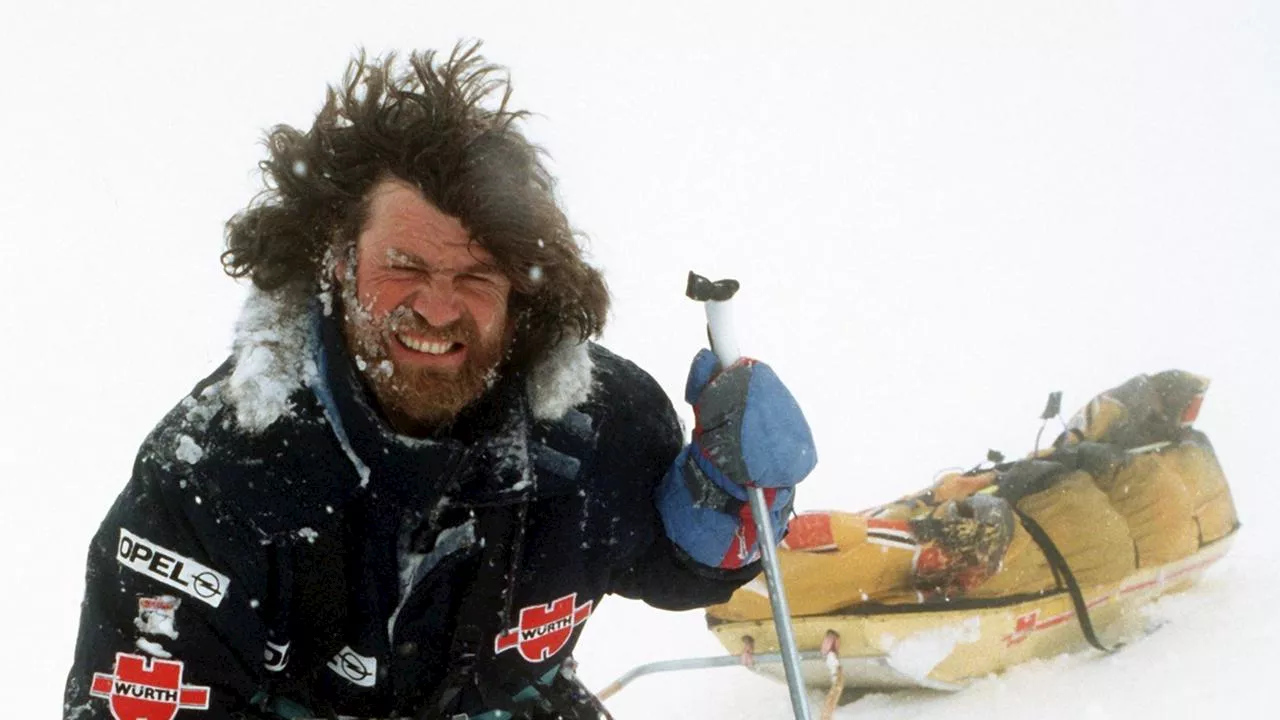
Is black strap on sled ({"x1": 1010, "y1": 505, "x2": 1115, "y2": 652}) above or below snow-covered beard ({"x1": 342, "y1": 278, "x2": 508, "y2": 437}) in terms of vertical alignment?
below

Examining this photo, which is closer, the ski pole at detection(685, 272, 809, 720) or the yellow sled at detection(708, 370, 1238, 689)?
the ski pole at detection(685, 272, 809, 720)

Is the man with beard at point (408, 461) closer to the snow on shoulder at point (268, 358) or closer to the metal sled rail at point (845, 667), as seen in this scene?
the snow on shoulder at point (268, 358)

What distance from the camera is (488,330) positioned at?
8.14ft

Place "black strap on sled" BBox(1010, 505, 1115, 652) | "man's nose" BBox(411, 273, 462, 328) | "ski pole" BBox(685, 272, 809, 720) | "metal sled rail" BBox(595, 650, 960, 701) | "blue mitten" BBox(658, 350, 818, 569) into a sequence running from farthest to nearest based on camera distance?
"black strap on sled" BBox(1010, 505, 1115, 652) < "metal sled rail" BBox(595, 650, 960, 701) < "ski pole" BBox(685, 272, 809, 720) < "blue mitten" BBox(658, 350, 818, 569) < "man's nose" BBox(411, 273, 462, 328)

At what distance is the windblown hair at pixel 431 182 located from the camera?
2.46m

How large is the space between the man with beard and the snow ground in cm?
63

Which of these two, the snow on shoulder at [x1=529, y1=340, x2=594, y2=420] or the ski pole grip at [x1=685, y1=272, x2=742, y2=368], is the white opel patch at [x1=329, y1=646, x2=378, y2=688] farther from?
the ski pole grip at [x1=685, y1=272, x2=742, y2=368]

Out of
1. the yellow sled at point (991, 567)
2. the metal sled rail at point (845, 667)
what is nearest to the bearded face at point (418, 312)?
the metal sled rail at point (845, 667)

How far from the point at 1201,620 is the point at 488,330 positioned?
373 cm

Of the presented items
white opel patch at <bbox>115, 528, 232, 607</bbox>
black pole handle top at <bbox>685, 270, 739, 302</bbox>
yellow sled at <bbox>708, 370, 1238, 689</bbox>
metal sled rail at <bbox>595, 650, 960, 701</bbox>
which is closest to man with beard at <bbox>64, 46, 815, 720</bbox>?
white opel patch at <bbox>115, 528, 232, 607</bbox>

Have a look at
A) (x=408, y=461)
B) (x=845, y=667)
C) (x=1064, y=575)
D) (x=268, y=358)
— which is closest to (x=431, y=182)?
(x=268, y=358)

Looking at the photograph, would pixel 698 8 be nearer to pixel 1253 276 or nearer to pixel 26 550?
pixel 1253 276

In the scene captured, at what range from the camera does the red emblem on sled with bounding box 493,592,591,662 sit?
102 inches

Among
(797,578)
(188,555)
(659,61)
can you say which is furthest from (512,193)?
(659,61)
